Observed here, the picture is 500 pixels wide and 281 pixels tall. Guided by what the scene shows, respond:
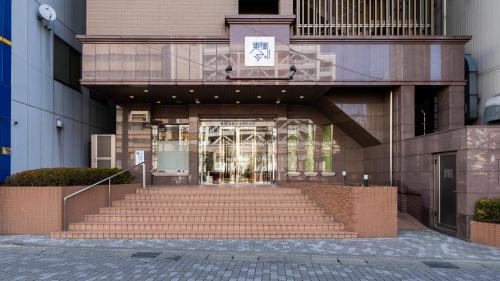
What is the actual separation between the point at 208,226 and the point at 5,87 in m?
7.68

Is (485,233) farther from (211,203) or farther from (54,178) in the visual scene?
(54,178)

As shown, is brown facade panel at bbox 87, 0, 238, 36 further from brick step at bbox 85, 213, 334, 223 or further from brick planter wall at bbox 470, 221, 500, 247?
brick planter wall at bbox 470, 221, 500, 247

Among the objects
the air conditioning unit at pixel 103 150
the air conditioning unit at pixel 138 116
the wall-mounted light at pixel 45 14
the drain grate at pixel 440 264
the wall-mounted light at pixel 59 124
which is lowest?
the drain grate at pixel 440 264

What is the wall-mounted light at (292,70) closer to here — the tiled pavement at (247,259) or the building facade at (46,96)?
the tiled pavement at (247,259)

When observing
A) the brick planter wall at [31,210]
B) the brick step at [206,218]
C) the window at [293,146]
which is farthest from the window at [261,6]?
the brick planter wall at [31,210]

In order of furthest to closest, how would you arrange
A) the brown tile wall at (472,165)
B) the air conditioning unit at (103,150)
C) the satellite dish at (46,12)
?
the air conditioning unit at (103,150), the satellite dish at (46,12), the brown tile wall at (472,165)

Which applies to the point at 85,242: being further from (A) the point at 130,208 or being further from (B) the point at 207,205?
(B) the point at 207,205

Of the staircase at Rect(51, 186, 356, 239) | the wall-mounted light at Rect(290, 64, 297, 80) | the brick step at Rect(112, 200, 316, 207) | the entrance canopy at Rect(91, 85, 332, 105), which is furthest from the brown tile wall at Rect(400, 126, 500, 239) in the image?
the entrance canopy at Rect(91, 85, 332, 105)

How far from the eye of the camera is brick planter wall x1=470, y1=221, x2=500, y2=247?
9.65 metres

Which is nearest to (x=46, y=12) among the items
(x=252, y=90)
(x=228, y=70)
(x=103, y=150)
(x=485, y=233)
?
(x=103, y=150)

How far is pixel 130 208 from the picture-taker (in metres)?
12.3

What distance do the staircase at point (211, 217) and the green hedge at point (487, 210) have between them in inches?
118

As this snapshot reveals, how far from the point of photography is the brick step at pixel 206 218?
11.7 metres

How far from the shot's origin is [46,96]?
15734 millimetres
